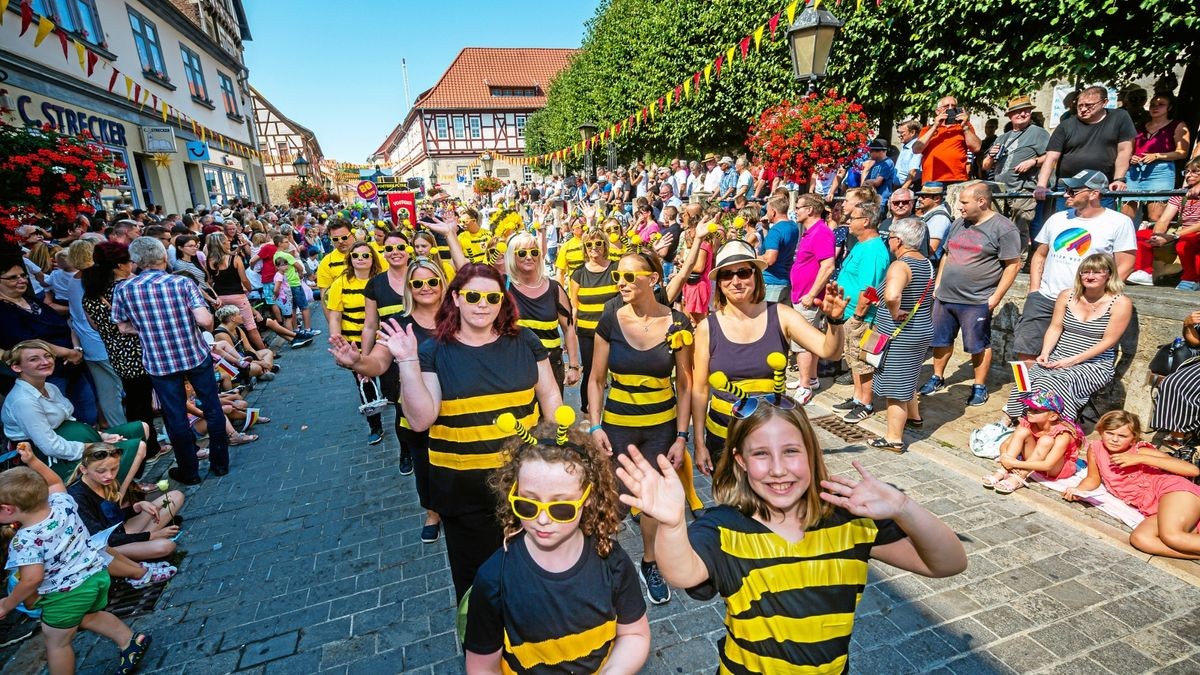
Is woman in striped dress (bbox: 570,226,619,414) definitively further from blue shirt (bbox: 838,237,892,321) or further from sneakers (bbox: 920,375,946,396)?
sneakers (bbox: 920,375,946,396)

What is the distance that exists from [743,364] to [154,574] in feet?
14.6

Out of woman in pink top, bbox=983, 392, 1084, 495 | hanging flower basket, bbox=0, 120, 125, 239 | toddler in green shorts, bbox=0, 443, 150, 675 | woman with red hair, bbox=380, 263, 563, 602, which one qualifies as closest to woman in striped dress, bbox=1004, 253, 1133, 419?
woman in pink top, bbox=983, 392, 1084, 495

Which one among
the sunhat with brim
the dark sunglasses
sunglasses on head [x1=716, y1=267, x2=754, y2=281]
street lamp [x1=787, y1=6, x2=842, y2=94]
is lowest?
the dark sunglasses

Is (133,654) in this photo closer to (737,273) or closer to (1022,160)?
(737,273)

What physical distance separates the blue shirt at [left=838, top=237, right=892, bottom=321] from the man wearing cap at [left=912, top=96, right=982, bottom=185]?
3957 millimetres

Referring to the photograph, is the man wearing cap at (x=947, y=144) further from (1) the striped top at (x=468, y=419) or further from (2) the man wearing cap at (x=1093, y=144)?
(1) the striped top at (x=468, y=419)

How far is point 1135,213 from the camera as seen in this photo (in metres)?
6.40

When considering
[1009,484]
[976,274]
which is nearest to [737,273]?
[1009,484]

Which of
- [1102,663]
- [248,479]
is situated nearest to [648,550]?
[1102,663]

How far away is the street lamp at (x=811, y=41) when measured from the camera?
6.14m

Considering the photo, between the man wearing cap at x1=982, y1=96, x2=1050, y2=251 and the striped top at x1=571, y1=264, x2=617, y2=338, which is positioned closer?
the striped top at x1=571, y1=264, x2=617, y2=338

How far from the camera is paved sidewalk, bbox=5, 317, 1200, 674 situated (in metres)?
3.05

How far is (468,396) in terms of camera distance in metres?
2.83

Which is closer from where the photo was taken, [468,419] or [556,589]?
[556,589]
